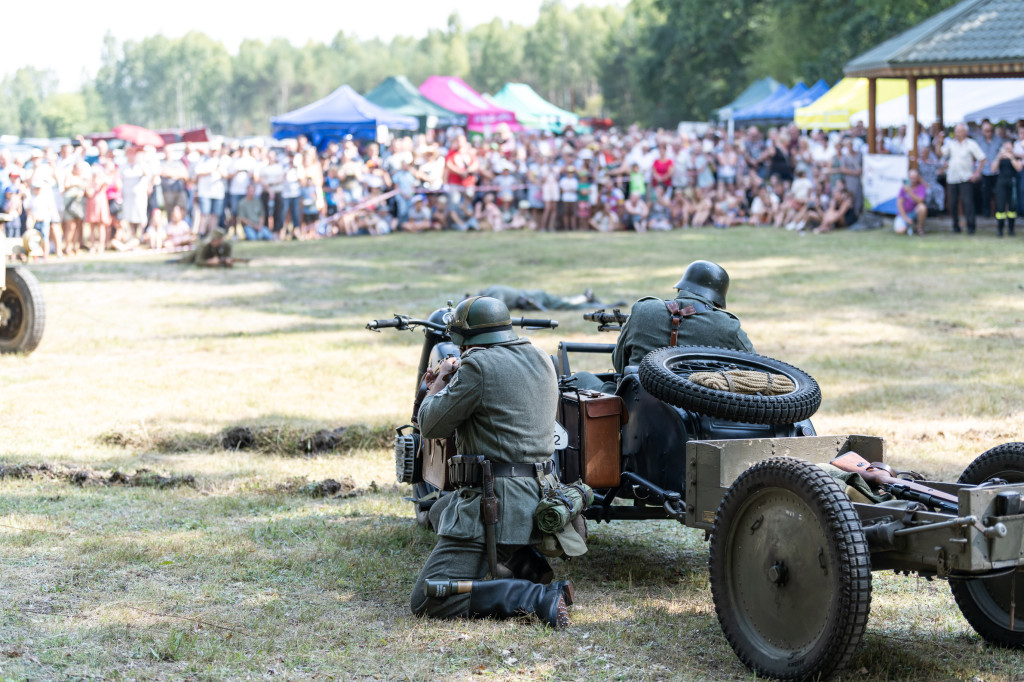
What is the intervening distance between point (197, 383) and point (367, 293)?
19.8 ft

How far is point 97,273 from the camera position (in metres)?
18.9

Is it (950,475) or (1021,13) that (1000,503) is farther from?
(1021,13)

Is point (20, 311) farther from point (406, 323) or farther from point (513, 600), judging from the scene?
point (513, 600)

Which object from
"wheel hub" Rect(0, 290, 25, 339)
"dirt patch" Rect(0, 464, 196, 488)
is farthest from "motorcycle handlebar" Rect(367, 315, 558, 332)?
"wheel hub" Rect(0, 290, 25, 339)

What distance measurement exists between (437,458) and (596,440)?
758mm

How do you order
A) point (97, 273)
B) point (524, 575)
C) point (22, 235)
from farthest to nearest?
1. point (22, 235)
2. point (97, 273)
3. point (524, 575)

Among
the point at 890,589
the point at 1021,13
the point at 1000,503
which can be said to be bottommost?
the point at 890,589

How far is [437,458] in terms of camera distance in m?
5.64

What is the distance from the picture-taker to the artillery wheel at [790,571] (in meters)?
3.83

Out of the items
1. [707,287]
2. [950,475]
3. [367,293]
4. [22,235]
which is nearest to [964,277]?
[367,293]

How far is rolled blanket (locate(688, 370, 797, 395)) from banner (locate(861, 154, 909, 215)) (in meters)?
18.3

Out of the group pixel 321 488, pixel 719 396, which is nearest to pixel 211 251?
pixel 321 488

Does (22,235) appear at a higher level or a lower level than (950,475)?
higher

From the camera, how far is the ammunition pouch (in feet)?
16.6
